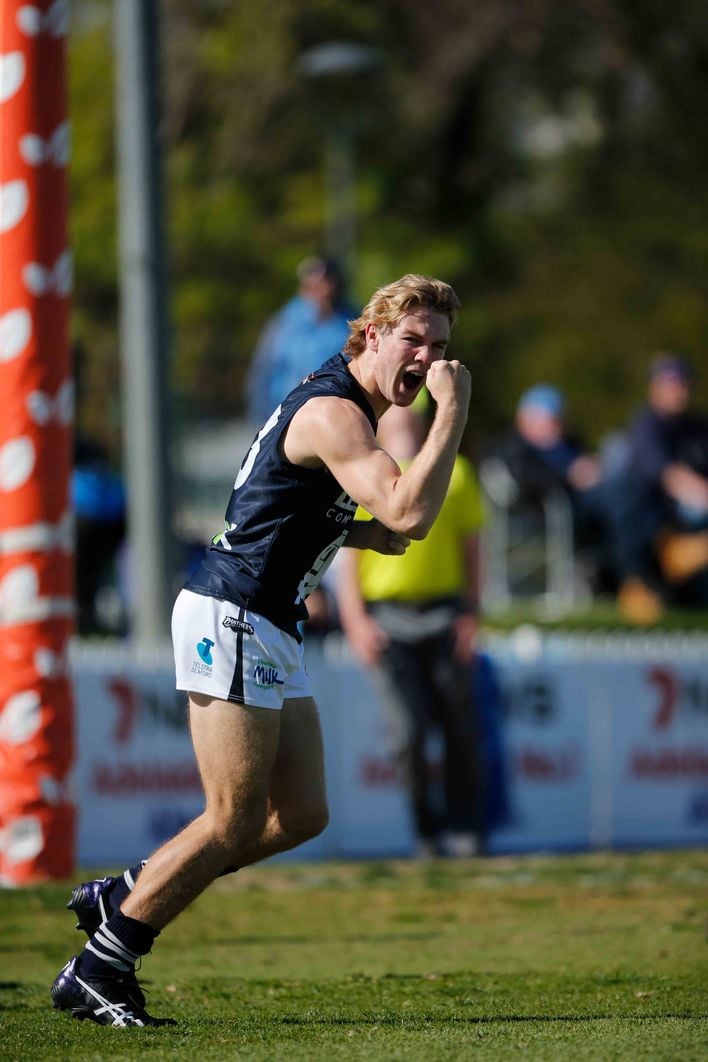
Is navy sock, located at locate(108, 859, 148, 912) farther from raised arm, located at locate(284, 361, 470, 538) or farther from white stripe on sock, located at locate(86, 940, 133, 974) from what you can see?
raised arm, located at locate(284, 361, 470, 538)

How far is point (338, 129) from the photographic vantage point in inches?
1028

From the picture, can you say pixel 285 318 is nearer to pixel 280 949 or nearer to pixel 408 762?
pixel 408 762

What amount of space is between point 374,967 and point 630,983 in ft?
3.66

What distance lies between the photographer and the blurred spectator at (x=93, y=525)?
14492mm

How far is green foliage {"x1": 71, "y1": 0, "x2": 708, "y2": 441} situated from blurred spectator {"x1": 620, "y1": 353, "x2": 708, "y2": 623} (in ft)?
45.9

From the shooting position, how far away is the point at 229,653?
569 cm

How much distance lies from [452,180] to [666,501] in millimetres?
18671

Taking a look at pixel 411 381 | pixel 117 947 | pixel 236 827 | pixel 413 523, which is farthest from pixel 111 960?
pixel 411 381

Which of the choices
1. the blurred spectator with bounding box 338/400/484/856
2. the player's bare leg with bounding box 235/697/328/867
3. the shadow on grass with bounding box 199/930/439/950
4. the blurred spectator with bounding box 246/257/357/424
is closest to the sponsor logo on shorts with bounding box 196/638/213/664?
the player's bare leg with bounding box 235/697/328/867

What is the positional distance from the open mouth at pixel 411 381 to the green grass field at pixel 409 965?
198 centimetres

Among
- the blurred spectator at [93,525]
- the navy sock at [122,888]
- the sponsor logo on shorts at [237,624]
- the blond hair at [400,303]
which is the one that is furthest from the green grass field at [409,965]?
the blurred spectator at [93,525]

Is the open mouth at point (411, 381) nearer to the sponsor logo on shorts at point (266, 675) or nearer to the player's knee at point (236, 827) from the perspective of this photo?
the sponsor logo on shorts at point (266, 675)

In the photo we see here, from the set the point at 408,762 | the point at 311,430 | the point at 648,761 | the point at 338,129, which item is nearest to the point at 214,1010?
the point at 311,430

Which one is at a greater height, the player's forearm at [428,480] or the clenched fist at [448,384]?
the clenched fist at [448,384]
